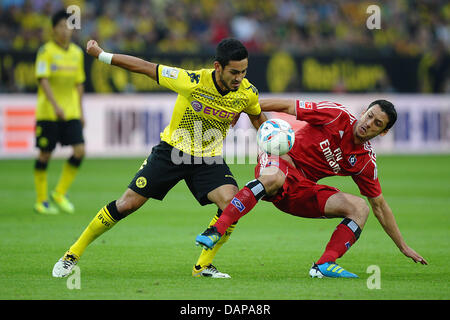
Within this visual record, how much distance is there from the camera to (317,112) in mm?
7160

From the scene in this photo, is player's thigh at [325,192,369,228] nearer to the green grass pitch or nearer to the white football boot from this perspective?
the green grass pitch

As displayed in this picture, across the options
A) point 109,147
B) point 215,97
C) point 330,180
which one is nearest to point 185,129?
point 215,97

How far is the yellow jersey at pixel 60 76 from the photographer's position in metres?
11.8

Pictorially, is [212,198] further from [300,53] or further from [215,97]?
[300,53]

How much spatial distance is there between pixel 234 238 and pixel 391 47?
15760 millimetres

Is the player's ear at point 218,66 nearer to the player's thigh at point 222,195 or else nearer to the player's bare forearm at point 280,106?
the player's bare forearm at point 280,106

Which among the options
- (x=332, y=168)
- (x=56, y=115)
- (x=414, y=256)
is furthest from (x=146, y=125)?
(x=414, y=256)

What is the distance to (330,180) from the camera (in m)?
16.6

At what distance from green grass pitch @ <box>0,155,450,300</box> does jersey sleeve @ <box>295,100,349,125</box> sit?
1.44m

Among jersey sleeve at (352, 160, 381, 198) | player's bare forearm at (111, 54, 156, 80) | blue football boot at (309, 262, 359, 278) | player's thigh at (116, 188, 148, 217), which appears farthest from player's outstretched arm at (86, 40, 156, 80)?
blue football boot at (309, 262, 359, 278)

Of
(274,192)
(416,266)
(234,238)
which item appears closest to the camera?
(274,192)

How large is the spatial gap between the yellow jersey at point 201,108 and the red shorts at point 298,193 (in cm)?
52

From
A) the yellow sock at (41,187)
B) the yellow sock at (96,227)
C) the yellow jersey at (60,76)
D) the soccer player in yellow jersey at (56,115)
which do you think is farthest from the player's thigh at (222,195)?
the yellow jersey at (60,76)

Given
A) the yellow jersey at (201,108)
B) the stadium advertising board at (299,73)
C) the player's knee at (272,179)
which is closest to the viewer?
the player's knee at (272,179)
